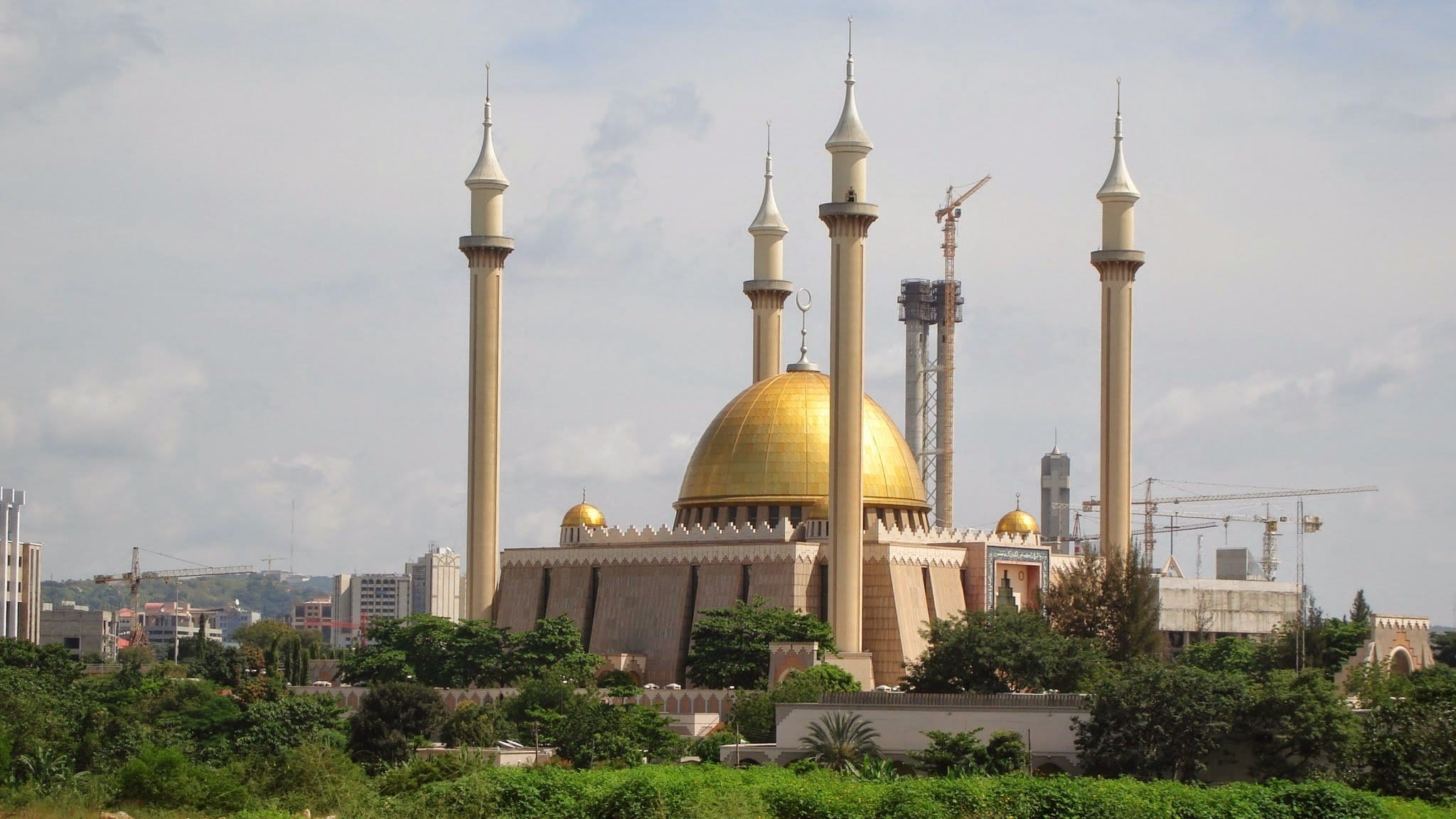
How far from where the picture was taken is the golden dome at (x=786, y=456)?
249 ft

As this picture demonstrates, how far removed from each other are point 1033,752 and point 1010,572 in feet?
74.3

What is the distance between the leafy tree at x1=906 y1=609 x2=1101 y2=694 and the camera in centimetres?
6203

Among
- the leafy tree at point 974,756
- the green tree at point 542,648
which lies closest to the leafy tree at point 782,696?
the leafy tree at point 974,756

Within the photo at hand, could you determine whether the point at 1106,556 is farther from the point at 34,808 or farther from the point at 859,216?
the point at 34,808

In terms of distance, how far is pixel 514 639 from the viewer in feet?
235

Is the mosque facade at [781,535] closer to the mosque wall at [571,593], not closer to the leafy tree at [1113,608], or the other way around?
the mosque wall at [571,593]

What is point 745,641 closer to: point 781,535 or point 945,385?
point 781,535

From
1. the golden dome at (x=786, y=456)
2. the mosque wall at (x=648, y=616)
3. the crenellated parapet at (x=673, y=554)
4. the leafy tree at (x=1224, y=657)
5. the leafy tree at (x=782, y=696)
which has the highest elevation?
the golden dome at (x=786, y=456)

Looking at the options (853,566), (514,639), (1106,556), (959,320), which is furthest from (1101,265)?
(959,320)

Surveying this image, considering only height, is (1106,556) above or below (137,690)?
above

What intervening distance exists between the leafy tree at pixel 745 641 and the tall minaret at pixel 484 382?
935cm

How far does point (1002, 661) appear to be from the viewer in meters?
61.9

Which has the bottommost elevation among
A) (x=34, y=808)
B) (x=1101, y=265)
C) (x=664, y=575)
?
(x=34, y=808)

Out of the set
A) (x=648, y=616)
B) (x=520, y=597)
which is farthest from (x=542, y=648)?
(x=520, y=597)
